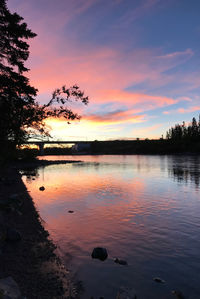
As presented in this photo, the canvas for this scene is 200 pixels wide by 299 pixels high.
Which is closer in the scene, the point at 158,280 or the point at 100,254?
the point at 158,280

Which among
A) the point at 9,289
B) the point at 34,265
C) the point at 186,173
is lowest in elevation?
the point at 186,173

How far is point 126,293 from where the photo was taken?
325 inches

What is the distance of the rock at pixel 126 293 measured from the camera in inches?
315

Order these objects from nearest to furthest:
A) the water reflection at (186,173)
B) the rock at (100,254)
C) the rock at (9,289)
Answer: the rock at (9,289) < the rock at (100,254) < the water reflection at (186,173)

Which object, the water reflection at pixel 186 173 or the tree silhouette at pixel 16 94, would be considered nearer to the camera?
the tree silhouette at pixel 16 94

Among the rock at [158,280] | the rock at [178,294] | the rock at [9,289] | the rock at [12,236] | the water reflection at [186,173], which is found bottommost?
the water reflection at [186,173]

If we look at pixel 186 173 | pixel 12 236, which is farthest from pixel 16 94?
pixel 186 173

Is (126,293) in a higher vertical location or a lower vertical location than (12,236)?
lower

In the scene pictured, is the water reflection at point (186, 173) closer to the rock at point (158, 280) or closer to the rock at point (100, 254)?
the rock at point (100, 254)

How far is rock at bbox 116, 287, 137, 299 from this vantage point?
799cm

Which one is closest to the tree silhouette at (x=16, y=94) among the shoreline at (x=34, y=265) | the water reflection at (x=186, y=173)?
the shoreline at (x=34, y=265)

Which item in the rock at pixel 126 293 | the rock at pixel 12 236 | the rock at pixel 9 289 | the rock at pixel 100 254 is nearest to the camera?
the rock at pixel 9 289

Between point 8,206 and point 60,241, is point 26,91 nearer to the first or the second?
point 8,206

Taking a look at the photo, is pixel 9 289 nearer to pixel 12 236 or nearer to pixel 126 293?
pixel 126 293
